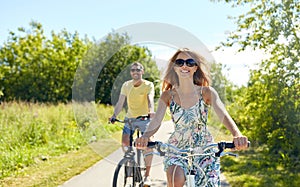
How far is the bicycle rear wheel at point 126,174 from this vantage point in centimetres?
523

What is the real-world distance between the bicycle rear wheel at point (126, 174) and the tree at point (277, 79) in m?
3.91

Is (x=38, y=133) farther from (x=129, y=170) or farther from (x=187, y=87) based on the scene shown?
(x=187, y=87)

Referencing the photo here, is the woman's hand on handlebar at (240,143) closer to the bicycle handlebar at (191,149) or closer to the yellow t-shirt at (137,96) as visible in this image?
the bicycle handlebar at (191,149)

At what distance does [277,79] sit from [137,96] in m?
4.11

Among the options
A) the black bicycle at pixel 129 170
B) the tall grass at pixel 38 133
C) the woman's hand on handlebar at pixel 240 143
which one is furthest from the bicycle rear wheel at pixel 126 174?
the woman's hand on handlebar at pixel 240 143

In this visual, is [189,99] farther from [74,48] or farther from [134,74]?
[74,48]

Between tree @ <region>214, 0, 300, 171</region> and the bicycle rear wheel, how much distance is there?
3.91 m

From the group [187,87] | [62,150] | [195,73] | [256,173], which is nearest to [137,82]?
[195,73]

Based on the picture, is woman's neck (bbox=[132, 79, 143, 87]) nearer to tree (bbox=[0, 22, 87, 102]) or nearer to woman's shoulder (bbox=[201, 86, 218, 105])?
woman's shoulder (bbox=[201, 86, 218, 105])

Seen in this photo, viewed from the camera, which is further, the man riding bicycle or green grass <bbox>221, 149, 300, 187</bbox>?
green grass <bbox>221, 149, 300, 187</bbox>

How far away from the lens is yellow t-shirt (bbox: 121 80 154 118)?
5559 mm

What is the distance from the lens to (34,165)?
8477mm

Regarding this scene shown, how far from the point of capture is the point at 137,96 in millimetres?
5609

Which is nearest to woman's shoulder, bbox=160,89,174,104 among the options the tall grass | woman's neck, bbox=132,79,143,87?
woman's neck, bbox=132,79,143,87
